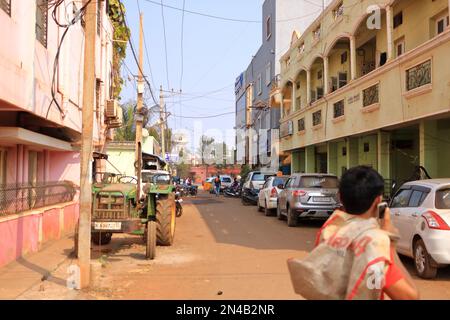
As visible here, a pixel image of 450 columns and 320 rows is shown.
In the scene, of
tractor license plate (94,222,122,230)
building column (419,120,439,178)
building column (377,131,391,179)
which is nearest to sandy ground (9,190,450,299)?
tractor license plate (94,222,122,230)

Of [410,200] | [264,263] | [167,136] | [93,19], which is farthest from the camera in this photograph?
[167,136]

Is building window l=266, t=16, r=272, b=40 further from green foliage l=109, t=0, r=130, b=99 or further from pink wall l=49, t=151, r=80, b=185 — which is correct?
pink wall l=49, t=151, r=80, b=185

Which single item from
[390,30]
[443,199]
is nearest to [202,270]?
[443,199]

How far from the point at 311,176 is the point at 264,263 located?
6997 millimetres

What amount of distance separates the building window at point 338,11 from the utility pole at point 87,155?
1382 cm

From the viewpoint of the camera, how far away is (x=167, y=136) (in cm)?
6425

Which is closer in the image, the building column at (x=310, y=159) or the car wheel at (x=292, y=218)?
the car wheel at (x=292, y=218)

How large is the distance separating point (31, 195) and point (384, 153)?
11.8 metres

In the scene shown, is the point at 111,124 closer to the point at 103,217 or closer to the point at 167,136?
the point at 103,217

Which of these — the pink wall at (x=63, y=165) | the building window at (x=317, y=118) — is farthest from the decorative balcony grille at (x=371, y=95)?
the pink wall at (x=63, y=165)

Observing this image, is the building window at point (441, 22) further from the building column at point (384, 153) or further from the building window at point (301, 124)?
the building window at point (301, 124)

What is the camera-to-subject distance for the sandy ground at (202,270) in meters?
7.30

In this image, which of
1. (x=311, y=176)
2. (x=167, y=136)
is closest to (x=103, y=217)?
(x=311, y=176)

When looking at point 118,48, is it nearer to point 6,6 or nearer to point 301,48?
point 301,48
